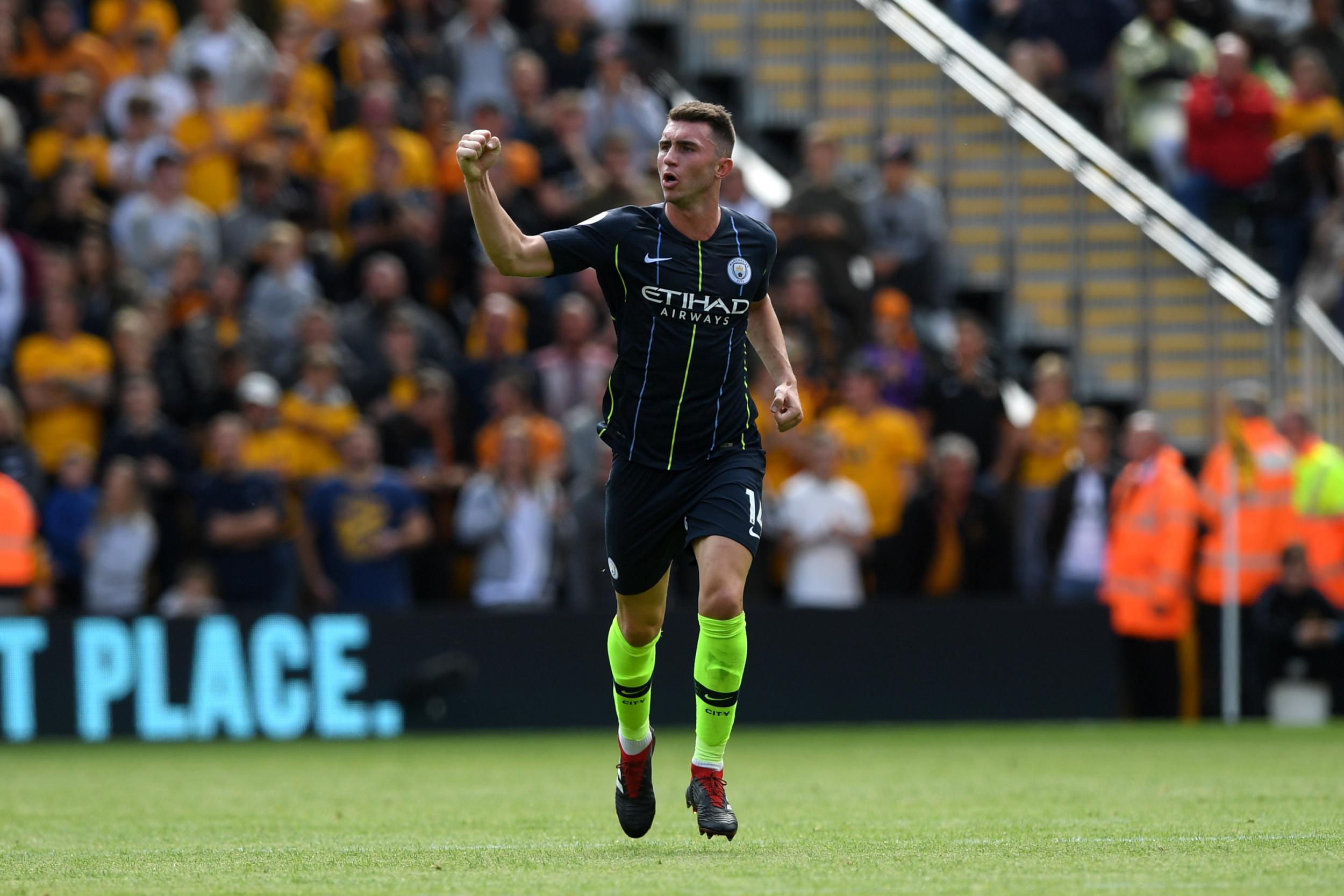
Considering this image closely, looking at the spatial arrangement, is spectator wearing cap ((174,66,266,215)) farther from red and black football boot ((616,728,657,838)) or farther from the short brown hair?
red and black football boot ((616,728,657,838))

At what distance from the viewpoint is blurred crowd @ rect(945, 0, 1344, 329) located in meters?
18.0

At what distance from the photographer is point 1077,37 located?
20.4m

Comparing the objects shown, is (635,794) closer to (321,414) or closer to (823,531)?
(823,531)

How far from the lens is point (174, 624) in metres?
15.5

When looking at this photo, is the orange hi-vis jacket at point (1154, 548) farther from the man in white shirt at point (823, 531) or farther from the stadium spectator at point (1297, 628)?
the man in white shirt at point (823, 531)

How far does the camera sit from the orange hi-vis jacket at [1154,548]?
1580cm

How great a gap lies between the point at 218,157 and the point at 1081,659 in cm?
795

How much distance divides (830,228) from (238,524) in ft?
17.9

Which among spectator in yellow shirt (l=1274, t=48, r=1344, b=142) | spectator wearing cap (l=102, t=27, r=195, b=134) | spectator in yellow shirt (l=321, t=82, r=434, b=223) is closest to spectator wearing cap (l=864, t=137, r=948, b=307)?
spectator in yellow shirt (l=1274, t=48, r=1344, b=142)

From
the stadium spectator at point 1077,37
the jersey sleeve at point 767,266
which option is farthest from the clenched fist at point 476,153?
the stadium spectator at point 1077,37

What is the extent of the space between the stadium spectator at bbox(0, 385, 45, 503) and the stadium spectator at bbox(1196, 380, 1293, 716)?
339 inches

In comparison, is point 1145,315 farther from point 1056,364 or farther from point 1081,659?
point 1081,659

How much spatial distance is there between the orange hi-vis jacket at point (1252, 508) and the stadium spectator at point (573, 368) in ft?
15.4

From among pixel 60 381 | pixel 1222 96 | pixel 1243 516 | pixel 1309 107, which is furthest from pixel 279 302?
pixel 1309 107
